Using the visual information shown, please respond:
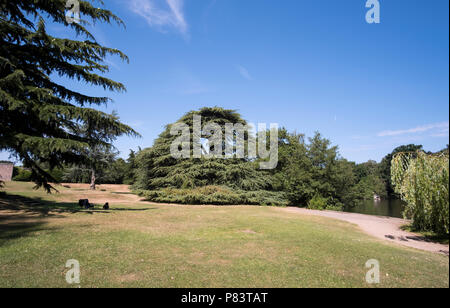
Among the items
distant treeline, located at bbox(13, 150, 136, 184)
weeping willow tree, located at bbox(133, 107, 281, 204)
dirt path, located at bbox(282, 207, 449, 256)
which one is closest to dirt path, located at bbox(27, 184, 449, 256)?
dirt path, located at bbox(282, 207, 449, 256)

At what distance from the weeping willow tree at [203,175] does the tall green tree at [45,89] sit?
11.1 m

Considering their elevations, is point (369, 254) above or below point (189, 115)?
below

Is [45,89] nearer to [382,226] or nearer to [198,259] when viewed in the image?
[198,259]

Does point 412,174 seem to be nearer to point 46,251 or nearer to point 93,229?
point 46,251

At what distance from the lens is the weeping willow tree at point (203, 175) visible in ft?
74.7

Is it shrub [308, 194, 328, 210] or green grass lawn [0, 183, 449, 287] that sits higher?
green grass lawn [0, 183, 449, 287]

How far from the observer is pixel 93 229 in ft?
28.6

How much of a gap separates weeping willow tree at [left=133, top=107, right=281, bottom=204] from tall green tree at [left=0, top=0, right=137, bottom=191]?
11051mm

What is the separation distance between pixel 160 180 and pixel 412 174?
22.1 metres

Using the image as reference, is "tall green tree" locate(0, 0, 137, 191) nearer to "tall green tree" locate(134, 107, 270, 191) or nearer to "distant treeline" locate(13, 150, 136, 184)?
"tall green tree" locate(134, 107, 270, 191)

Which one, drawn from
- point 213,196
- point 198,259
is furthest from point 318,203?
point 198,259

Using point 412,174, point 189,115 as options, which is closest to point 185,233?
point 412,174

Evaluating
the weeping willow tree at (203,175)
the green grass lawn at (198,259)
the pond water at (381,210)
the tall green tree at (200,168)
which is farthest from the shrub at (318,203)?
the green grass lawn at (198,259)

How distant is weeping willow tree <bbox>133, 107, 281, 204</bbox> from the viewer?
74.7ft
